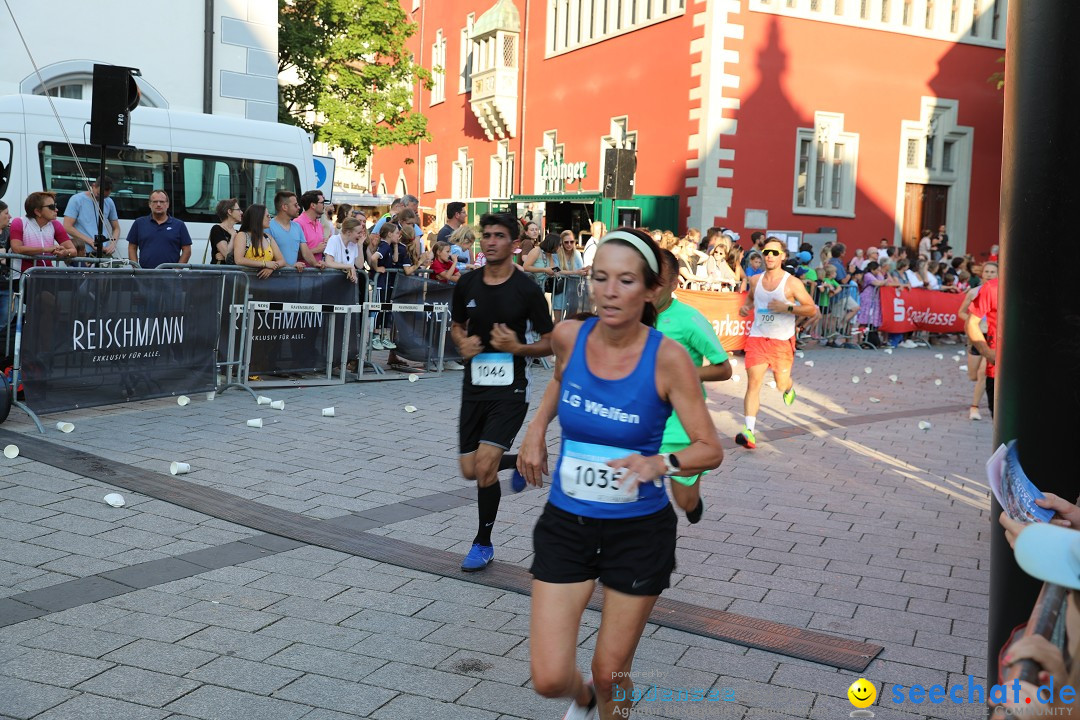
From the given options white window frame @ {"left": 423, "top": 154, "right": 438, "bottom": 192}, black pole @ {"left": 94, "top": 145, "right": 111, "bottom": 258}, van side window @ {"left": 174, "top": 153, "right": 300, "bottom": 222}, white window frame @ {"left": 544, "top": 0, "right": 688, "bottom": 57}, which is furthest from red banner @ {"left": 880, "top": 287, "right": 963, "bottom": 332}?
white window frame @ {"left": 423, "top": 154, "right": 438, "bottom": 192}

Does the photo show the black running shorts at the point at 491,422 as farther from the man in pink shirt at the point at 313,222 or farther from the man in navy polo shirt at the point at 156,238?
the man in pink shirt at the point at 313,222

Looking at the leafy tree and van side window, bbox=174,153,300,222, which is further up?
the leafy tree

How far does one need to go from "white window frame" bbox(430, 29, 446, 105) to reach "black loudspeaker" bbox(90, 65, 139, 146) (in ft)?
110

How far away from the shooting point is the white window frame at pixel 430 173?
4519cm

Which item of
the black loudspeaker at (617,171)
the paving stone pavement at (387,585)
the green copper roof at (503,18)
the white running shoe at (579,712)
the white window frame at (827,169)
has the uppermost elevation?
the green copper roof at (503,18)

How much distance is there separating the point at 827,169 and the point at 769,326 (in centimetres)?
1967

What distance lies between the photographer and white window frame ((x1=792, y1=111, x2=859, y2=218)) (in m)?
28.3

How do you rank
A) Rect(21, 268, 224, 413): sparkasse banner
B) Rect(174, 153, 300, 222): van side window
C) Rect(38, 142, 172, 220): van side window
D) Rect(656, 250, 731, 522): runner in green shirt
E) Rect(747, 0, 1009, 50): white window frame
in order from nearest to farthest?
Rect(656, 250, 731, 522): runner in green shirt
Rect(21, 268, 224, 413): sparkasse banner
Rect(38, 142, 172, 220): van side window
Rect(174, 153, 300, 222): van side window
Rect(747, 0, 1009, 50): white window frame

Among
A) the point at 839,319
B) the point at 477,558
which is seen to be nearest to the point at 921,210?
the point at 839,319

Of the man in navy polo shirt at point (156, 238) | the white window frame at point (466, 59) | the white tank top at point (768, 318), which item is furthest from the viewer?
the white window frame at point (466, 59)

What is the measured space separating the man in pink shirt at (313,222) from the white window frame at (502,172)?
24.0 m

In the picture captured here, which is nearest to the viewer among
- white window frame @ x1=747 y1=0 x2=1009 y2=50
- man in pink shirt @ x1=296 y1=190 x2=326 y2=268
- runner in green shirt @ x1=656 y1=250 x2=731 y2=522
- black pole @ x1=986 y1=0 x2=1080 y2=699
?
black pole @ x1=986 y1=0 x2=1080 y2=699

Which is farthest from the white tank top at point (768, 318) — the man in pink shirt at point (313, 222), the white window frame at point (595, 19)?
the white window frame at point (595, 19)

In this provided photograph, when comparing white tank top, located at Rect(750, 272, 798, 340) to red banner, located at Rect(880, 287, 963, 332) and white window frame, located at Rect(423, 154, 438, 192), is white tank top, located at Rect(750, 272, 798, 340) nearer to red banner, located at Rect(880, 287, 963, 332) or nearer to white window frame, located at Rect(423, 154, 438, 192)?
red banner, located at Rect(880, 287, 963, 332)
